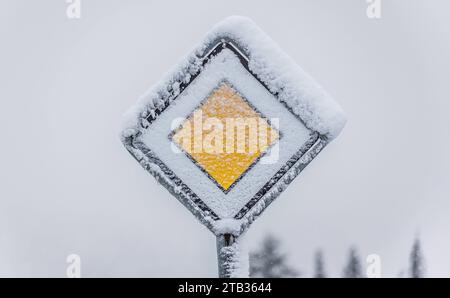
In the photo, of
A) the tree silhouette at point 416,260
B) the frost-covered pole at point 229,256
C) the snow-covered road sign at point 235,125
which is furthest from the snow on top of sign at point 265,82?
the tree silhouette at point 416,260

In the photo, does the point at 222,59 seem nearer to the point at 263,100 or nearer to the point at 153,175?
the point at 263,100

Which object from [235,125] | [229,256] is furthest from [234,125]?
[229,256]

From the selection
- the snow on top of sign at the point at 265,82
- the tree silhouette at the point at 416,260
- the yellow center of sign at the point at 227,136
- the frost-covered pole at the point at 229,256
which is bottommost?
the frost-covered pole at the point at 229,256

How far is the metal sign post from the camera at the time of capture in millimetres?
1125

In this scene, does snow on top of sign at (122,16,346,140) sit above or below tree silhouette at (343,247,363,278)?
below

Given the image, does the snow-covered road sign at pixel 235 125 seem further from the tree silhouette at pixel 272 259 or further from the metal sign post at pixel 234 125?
the tree silhouette at pixel 272 259

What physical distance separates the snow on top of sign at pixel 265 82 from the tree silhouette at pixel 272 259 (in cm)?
2164

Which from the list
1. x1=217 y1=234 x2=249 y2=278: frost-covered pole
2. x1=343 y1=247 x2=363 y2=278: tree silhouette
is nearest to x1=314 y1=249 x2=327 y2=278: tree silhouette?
x1=343 y1=247 x2=363 y2=278: tree silhouette

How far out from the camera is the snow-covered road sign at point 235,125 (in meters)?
1.12

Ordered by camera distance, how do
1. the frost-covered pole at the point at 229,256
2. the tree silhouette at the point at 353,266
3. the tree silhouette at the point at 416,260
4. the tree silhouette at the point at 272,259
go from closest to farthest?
the frost-covered pole at the point at 229,256, the tree silhouette at the point at 272,259, the tree silhouette at the point at 416,260, the tree silhouette at the point at 353,266

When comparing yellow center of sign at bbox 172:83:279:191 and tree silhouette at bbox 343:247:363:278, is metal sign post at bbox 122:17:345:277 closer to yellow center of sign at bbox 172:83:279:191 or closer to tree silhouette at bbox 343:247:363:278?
yellow center of sign at bbox 172:83:279:191

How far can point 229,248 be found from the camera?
3.59ft
